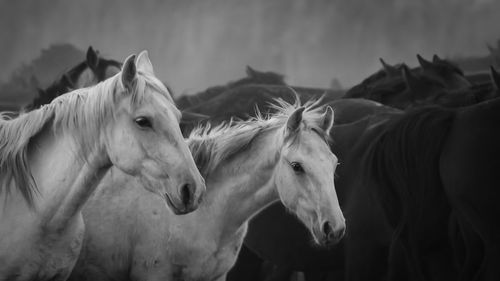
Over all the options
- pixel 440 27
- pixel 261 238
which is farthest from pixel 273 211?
pixel 440 27

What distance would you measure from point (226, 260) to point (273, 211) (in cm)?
121

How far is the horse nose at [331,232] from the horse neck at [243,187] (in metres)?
0.47

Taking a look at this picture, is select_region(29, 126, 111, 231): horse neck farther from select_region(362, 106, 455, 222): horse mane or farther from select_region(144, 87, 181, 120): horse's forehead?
select_region(362, 106, 455, 222): horse mane

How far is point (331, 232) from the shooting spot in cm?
362

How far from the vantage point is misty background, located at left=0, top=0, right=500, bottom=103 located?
13000 millimetres

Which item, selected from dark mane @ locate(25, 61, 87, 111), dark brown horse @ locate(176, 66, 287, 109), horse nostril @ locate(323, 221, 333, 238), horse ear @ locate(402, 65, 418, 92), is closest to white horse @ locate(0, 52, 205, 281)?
horse nostril @ locate(323, 221, 333, 238)

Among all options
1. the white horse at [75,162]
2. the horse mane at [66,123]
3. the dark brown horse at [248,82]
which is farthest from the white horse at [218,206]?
the dark brown horse at [248,82]

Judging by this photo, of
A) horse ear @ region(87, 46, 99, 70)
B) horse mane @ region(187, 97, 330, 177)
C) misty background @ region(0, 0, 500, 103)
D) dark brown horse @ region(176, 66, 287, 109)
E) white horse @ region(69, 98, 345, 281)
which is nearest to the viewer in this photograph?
white horse @ region(69, 98, 345, 281)

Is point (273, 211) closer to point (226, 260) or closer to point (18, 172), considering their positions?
point (226, 260)

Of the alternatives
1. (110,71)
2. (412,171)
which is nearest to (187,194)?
(412,171)

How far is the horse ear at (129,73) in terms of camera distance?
3125mm

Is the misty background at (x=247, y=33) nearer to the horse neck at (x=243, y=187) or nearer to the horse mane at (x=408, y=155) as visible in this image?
the horse mane at (x=408, y=155)

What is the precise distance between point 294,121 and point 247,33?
10.7 metres

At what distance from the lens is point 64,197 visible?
10.5 ft
